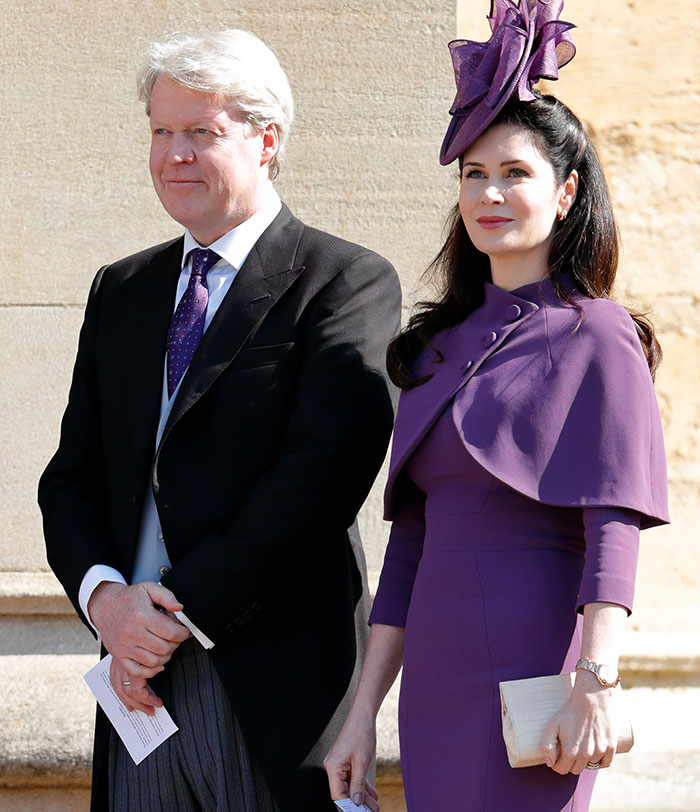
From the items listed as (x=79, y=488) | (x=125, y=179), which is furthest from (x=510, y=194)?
(x=125, y=179)

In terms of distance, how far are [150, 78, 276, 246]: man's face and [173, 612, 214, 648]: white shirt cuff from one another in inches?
Result: 31.7

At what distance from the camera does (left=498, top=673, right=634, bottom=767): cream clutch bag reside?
1840mm

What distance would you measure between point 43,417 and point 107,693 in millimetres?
1125

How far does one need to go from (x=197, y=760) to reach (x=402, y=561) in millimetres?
556

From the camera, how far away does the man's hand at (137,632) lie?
226 centimetres

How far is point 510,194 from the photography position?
2.13 meters

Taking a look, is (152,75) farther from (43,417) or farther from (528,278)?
(43,417)

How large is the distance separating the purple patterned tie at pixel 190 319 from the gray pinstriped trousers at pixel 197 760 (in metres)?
0.55

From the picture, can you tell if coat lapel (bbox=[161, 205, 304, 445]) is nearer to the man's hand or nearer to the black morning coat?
the black morning coat

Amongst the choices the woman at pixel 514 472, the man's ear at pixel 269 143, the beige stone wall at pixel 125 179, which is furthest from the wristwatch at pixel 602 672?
the beige stone wall at pixel 125 179

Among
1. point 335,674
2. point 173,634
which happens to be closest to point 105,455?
point 173,634

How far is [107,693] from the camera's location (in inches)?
94.3

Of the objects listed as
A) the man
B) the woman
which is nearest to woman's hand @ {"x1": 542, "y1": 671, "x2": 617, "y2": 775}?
the woman

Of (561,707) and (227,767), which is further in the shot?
(227,767)
